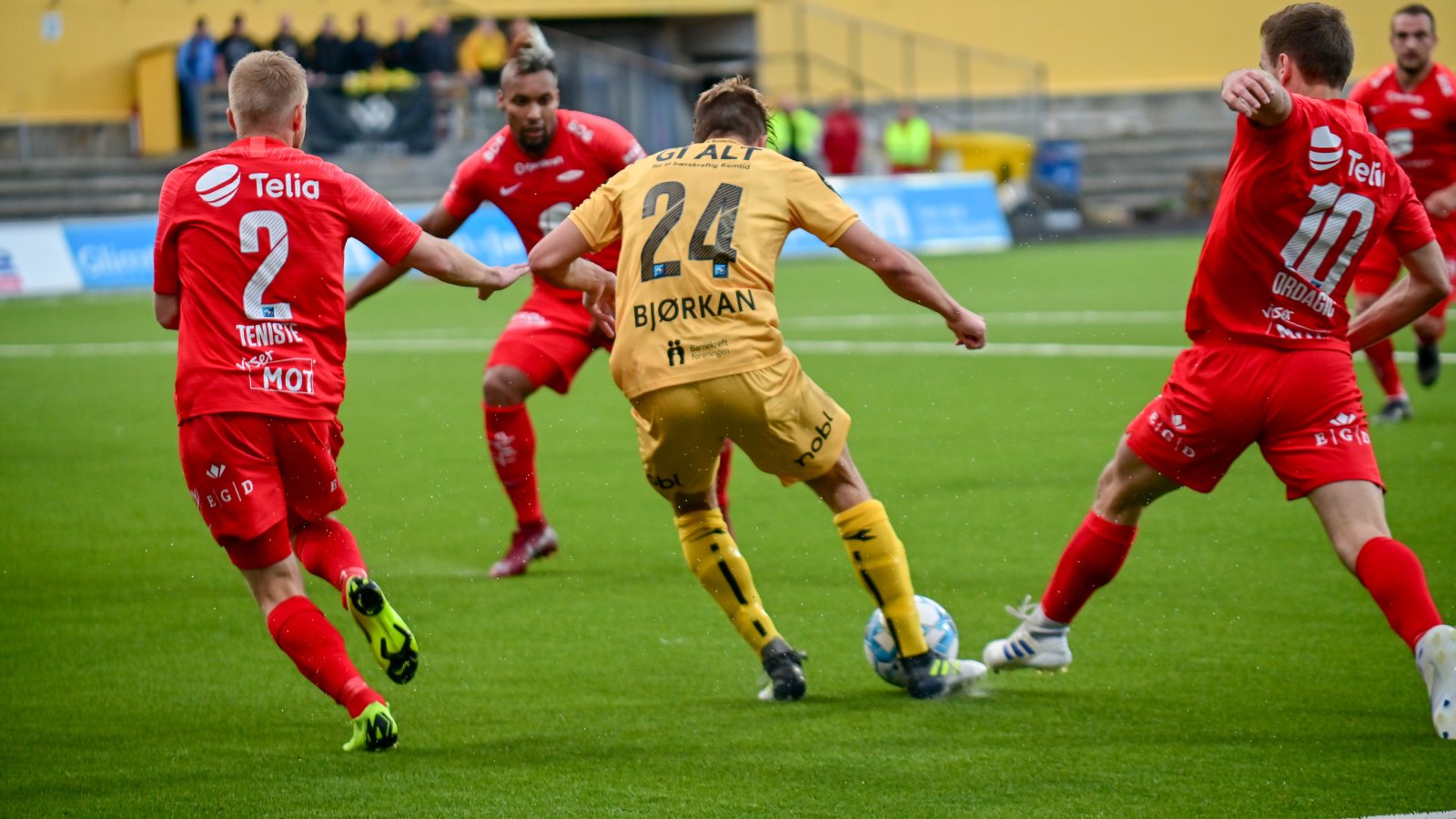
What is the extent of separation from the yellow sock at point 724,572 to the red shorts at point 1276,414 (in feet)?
4.77

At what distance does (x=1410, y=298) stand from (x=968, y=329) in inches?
52.9

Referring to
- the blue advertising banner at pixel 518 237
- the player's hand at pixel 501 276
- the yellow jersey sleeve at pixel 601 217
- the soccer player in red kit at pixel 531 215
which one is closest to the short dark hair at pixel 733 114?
the yellow jersey sleeve at pixel 601 217

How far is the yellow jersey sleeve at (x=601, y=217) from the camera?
5.45m

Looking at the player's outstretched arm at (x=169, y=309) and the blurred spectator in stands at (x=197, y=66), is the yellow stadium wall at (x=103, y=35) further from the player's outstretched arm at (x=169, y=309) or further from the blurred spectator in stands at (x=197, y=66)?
the player's outstretched arm at (x=169, y=309)

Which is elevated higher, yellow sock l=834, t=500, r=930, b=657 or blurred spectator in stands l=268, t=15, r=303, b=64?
yellow sock l=834, t=500, r=930, b=657

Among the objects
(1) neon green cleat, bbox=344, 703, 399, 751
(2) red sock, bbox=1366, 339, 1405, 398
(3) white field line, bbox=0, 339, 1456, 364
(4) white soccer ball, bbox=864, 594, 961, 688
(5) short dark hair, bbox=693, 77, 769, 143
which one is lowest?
(3) white field line, bbox=0, 339, 1456, 364

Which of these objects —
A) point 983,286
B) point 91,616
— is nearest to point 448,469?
point 91,616

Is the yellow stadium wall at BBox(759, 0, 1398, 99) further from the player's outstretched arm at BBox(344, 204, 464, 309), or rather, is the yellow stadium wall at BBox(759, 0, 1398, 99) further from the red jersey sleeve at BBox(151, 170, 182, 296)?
the red jersey sleeve at BBox(151, 170, 182, 296)

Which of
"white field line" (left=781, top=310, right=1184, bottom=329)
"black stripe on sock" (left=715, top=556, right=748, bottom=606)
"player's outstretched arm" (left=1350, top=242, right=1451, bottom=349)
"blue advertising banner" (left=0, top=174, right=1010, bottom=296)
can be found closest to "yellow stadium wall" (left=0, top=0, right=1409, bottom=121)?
"blue advertising banner" (left=0, top=174, right=1010, bottom=296)

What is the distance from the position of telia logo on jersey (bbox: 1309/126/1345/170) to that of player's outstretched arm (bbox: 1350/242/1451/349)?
0.44m

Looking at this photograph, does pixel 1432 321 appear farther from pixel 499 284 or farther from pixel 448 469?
pixel 499 284

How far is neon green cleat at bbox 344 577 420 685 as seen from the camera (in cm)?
520

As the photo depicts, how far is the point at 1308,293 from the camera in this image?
5.09 meters

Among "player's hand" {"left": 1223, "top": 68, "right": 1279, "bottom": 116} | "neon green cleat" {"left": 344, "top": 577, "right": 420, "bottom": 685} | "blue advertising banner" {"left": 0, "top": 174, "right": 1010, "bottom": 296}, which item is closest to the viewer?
"player's hand" {"left": 1223, "top": 68, "right": 1279, "bottom": 116}
